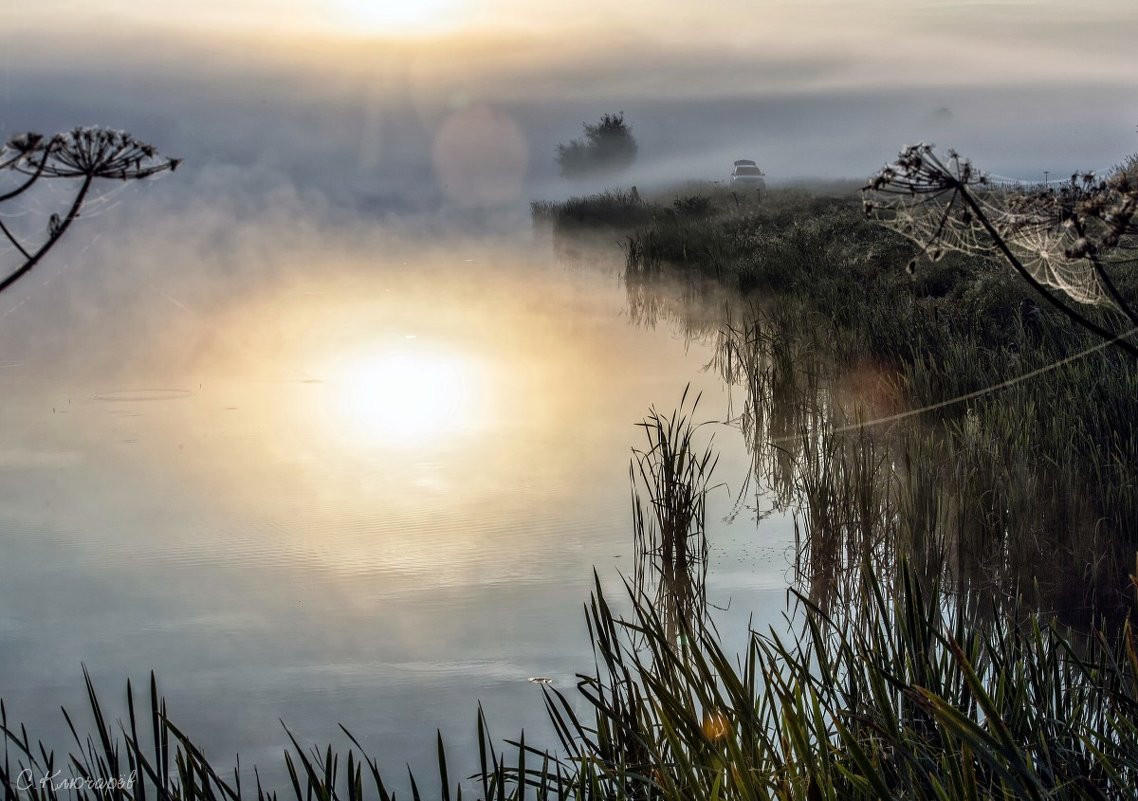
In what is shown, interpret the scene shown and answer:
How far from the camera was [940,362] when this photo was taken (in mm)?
8992

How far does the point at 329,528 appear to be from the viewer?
299 inches

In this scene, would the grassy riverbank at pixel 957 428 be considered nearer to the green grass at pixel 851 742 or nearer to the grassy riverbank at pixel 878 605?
the grassy riverbank at pixel 878 605

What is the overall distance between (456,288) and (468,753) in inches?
692

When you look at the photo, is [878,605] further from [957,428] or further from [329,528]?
[329,528]

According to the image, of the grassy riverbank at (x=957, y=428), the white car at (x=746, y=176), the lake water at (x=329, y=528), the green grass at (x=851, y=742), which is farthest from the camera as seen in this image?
the white car at (x=746, y=176)

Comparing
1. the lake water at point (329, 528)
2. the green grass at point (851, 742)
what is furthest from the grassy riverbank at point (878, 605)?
the lake water at point (329, 528)

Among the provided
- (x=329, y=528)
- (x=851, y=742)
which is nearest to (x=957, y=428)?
(x=329, y=528)

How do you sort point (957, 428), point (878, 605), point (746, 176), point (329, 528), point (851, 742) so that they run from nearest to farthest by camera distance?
point (851, 742) < point (878, 605) < point (957, 428) < point (329, 528) < point (746, 176)

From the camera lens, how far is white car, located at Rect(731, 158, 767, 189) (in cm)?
4266

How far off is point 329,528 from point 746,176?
130ft

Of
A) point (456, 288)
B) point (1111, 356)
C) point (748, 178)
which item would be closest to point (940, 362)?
point (1111, 356)

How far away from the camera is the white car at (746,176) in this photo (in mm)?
42662

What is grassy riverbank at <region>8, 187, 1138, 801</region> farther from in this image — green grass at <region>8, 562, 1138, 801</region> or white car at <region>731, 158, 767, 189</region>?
white car at <region>731, 158, 767, 189</region>

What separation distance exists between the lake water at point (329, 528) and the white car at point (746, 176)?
28700 mm
